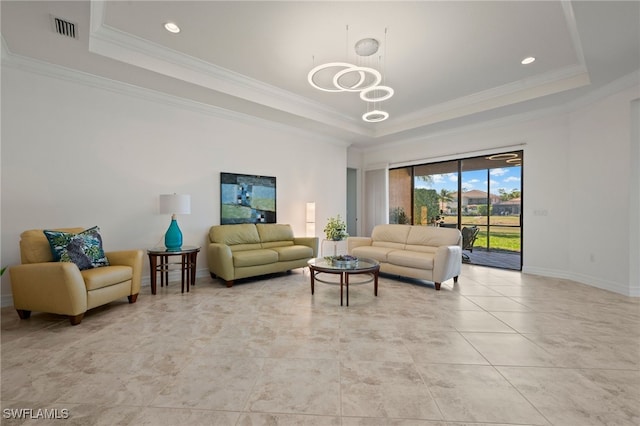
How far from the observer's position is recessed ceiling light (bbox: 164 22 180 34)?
2.97 metres

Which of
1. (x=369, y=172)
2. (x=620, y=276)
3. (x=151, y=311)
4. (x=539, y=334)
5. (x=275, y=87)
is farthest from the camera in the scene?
(x=369, y=172)

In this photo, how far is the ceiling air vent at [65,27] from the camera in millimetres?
2633

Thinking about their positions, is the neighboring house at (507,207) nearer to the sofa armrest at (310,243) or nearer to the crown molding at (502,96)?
the crown molding at (502,96)

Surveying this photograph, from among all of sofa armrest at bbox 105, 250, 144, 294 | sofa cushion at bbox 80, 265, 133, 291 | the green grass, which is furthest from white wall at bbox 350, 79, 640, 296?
sofa cushion at bbox 80, 265, 133, 291

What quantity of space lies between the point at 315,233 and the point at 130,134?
13.0 feet

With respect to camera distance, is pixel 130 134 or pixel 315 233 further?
pixel 315 233

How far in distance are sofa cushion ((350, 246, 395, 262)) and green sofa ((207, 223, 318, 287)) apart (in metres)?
0.84

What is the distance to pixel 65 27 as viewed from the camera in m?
2.71

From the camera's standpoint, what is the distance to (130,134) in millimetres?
4027

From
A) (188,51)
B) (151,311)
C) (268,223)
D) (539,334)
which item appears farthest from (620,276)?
(188,51)

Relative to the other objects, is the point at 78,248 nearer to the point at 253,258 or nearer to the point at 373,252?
the point at 253,258

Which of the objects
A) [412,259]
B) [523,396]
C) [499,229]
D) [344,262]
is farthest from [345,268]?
[499,229]

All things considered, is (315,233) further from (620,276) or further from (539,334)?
(620,276)

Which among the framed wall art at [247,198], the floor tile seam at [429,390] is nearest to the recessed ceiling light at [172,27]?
the framed wall art at [247,198]
